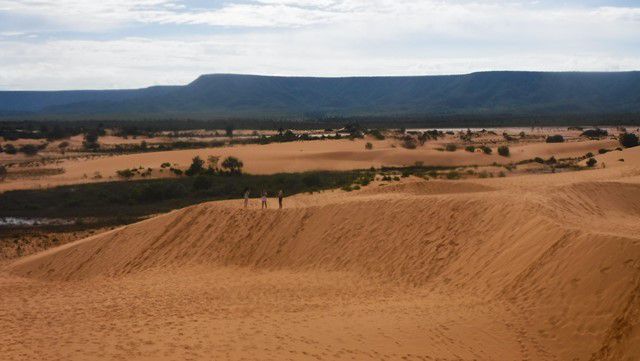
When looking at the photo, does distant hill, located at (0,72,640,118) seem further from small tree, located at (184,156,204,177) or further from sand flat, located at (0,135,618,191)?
small tree, located at (184,156,204,177)

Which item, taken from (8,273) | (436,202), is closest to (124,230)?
(8,273)

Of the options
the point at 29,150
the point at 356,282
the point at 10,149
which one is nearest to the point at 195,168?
the point at 29,150

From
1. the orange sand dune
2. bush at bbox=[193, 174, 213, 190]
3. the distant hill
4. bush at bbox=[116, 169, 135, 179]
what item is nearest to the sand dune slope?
the orange sand dune

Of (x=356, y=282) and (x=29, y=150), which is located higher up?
(x=29, y=150)

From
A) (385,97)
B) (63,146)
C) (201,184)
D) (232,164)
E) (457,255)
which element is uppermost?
(385,97)

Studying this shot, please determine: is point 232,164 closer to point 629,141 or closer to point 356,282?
point 629,141

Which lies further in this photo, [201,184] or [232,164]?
[232,164]
